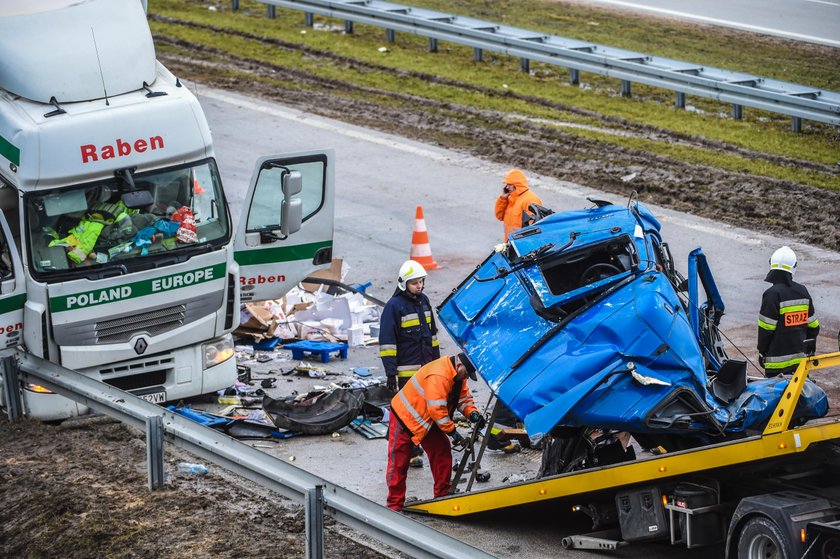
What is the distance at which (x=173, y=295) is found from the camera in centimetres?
1109

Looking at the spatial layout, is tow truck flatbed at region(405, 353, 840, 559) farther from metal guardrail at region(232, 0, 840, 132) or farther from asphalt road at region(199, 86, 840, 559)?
metal guardrail at region(232, 0, 840, 132)

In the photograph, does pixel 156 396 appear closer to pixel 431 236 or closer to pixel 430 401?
pixel 430 401

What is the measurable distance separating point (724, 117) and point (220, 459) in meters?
14.6

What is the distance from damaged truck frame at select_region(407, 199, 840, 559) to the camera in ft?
25.7

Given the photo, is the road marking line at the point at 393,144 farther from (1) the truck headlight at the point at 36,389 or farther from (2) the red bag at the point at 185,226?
(1) the truck headlight at the point at 36,389

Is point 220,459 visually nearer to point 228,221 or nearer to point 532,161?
point 228,221

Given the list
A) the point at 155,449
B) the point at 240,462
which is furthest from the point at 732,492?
the point at 155,449

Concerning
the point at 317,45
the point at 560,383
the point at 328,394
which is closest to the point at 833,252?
the point at 328,394

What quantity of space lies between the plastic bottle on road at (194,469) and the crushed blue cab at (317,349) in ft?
10.3

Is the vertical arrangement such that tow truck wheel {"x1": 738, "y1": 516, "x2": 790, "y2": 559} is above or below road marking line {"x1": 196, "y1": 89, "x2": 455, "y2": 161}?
above

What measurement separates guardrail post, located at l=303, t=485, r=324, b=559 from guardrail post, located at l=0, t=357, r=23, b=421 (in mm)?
3838

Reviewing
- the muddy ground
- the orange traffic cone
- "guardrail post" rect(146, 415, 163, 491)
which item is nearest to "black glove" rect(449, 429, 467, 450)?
the muddy ground

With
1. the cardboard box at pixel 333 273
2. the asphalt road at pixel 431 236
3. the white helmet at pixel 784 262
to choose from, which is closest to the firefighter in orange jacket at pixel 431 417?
the asphalt road at pixel 431 236

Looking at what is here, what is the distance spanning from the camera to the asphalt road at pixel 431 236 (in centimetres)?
930
